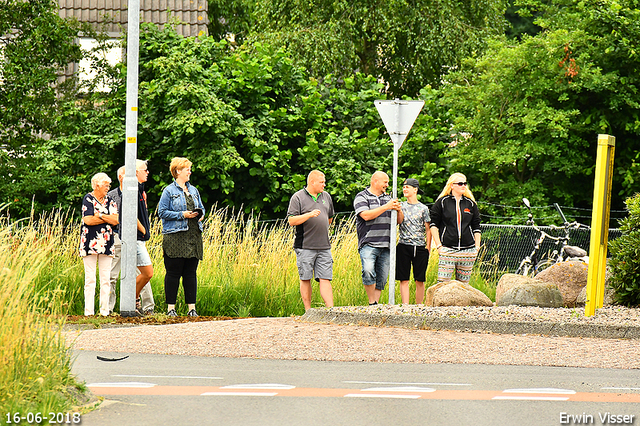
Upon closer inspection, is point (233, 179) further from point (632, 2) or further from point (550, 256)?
point (632, 2)

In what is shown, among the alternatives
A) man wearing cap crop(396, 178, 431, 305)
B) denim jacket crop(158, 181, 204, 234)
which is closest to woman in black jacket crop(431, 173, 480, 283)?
man wearing cap crop(396, 178, 431, 305)

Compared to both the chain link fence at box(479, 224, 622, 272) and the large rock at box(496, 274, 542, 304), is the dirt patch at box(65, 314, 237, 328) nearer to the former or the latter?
the large rock at box(496, 274, 542, 304)

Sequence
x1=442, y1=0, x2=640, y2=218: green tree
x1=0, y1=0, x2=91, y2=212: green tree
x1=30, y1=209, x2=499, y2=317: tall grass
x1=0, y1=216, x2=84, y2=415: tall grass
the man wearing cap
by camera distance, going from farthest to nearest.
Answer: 1. x1=442, y1=0, x2=640, y2=218: green tree
2. x1=0, y1=0, x2=91, y2=212: green tree
3. x1=30, y1=209, x2=499, y2=317: tall grass
4. the man wearing cap
5. x1=0, y1=216, x2=84, y2=415: tall grass

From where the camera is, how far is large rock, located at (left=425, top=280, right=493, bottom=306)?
1175 cm

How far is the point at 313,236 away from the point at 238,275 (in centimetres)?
218

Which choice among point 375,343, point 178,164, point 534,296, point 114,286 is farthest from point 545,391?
point 114,286

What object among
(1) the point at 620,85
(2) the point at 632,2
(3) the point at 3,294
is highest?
(2) the point at 632,2

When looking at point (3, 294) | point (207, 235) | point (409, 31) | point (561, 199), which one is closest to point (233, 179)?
point (207, 235)

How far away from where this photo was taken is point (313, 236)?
1194cm

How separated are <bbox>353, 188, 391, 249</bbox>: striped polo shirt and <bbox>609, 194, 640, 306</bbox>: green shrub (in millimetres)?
2796

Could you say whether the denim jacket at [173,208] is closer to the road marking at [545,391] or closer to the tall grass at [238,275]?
the tall grass at [238,275]

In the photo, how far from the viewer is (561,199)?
69.4ft

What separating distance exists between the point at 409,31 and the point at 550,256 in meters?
10.9

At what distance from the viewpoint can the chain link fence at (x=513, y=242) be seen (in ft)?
58.4
